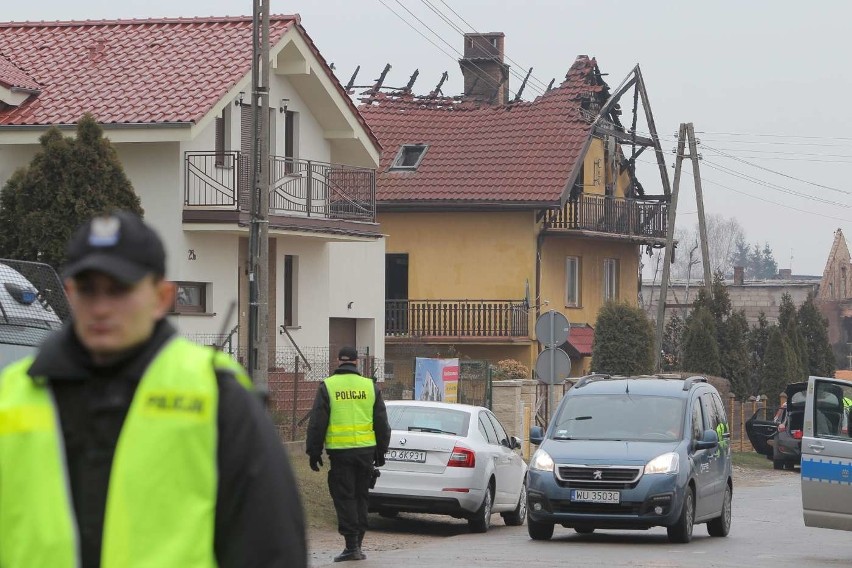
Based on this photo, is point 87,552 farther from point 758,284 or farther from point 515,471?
point 758,284

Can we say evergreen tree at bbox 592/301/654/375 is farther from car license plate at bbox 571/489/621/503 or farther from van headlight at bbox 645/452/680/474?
car license plate at bbox 571/489/621/503

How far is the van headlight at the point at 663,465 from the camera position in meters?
17.2

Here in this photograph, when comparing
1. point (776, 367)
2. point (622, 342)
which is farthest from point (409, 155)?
point (776, 367)

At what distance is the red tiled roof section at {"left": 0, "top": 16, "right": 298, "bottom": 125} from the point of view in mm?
28375

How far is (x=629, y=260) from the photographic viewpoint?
52.4m

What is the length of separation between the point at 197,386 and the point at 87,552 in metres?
0.41

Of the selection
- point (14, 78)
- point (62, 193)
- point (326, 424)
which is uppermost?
point (14, 78)

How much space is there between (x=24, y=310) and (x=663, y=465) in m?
8.29

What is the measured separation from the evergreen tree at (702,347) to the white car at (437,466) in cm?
2744

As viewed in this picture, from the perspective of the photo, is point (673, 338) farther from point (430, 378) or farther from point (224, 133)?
point (430, 378)

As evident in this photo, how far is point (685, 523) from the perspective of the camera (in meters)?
17.4

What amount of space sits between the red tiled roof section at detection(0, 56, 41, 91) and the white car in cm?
1305

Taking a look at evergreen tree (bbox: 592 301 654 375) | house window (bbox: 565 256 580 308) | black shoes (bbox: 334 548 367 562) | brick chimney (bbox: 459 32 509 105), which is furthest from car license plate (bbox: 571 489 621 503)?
brick chimney (bbox: 459 32 509 105)

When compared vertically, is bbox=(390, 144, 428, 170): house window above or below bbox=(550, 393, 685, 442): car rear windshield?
above
